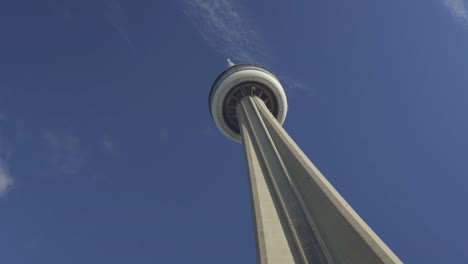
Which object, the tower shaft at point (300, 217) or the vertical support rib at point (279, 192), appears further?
the vertical support rib at point (279, 192)

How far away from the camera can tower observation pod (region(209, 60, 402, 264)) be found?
1345 centimetres

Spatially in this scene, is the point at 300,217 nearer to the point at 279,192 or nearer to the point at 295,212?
the point at 295,212

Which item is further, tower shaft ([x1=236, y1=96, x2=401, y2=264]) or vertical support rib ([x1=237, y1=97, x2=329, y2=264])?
vertical support rib ([x1=237, y1=97, x2=329, y2=264])

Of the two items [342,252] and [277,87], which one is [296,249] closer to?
[342,252]

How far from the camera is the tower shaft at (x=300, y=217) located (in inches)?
526

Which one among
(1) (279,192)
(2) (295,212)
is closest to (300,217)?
(2) (295,212)

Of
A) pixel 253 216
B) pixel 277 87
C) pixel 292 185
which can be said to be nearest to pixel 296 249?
pixel 253 216

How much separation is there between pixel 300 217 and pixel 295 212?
18.2 inches

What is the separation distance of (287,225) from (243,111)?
51.7 ft

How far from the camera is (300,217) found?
17.0m

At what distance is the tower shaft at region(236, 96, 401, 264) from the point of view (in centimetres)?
1337

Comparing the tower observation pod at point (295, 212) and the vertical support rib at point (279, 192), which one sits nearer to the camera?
the tower observation pod at point (295, 212)

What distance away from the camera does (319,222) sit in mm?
15953

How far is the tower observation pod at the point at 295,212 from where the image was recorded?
44.1 ft
